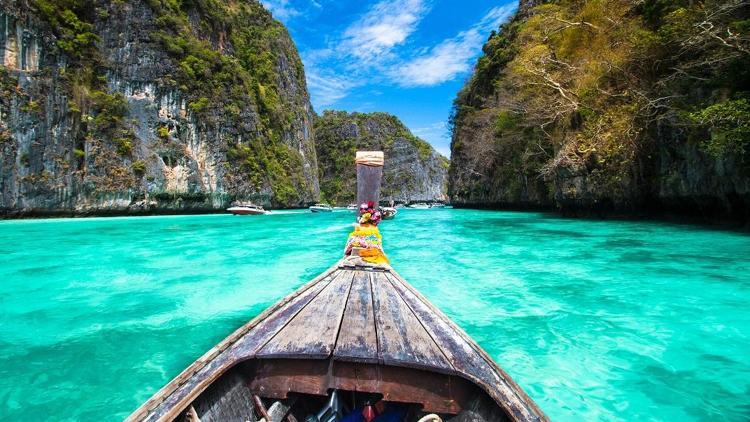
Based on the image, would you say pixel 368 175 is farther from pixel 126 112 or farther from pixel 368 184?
pixel 126 112

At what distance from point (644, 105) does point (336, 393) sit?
13.8 metres

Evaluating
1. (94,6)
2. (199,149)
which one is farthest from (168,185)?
(94,6)

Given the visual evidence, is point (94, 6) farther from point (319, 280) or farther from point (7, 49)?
point (319, 280)

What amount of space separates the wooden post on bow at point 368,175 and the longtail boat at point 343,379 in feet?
13.0

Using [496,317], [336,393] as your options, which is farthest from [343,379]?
[496,317]

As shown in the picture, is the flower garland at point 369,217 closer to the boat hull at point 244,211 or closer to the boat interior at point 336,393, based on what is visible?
the boat interior at point 336,393

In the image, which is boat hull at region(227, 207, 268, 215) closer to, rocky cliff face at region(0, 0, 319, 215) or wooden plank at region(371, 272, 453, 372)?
rocky cliff face at region(0, 0, 319, 215)

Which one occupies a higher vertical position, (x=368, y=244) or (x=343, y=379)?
(x=368, y=244)

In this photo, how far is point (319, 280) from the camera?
3.28m

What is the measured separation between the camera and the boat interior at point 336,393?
5.64ft

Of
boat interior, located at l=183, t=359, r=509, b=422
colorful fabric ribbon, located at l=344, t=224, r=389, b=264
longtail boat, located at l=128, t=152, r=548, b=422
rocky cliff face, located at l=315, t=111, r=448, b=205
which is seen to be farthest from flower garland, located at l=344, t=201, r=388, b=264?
rocky cliff face, located at l=315, t=111, r=448, b=205

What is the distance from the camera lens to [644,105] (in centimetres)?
1138

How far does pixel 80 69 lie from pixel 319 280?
3288cm

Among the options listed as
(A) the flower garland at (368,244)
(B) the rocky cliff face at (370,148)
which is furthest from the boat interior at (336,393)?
(B) the rocky cliff face at (370,148)
